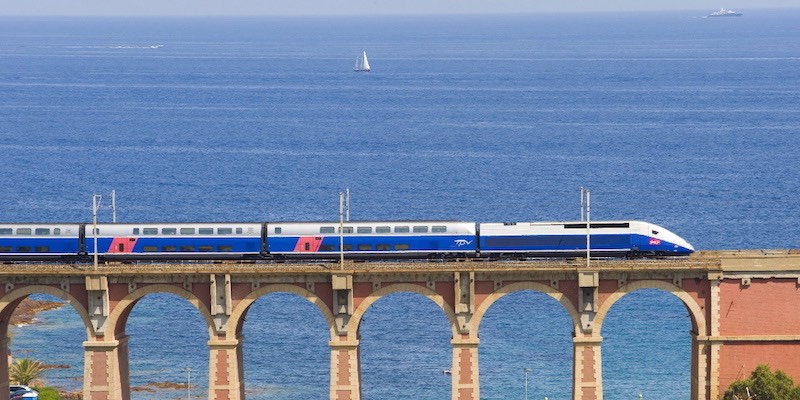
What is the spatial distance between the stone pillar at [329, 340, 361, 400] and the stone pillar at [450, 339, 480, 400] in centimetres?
597

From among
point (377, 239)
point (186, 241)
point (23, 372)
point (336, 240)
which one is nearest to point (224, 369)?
point (186, 241)

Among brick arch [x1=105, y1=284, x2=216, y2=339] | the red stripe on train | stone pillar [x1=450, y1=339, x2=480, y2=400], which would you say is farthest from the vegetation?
brick arch [x1=105, y1=284, x2=216, y2=339]

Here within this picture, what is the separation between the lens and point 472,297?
99312mm

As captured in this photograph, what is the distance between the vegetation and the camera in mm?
96688

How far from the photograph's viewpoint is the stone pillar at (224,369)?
99.8 metres

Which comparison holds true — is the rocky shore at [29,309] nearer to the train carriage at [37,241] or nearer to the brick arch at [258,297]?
the train carriage at [37,241]

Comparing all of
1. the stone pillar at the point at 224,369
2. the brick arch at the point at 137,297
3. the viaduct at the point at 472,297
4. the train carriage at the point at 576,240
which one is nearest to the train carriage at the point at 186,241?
the viaduct at the point at 472,297

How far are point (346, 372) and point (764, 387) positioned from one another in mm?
24820

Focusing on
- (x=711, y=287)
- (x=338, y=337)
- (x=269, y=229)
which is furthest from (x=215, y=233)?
(x=711, y=287)

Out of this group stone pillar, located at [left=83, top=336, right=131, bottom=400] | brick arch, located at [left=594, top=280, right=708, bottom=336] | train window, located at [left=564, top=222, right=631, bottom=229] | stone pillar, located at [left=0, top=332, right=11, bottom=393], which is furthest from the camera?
stone pillar, located at [left=0, top=332, right=11, bottom=393]

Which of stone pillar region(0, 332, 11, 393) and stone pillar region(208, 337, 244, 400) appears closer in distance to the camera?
stone pillar region(208, 337, 244, 400)

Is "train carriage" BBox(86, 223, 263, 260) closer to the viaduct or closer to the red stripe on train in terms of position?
the red stripe on train

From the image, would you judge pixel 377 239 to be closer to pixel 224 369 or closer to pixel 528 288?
pixel 528 288

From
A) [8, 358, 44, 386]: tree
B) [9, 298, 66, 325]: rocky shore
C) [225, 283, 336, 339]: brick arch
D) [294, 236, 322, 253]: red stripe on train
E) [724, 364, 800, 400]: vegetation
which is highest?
[294, 236, 322, 253]: red stripe on train
